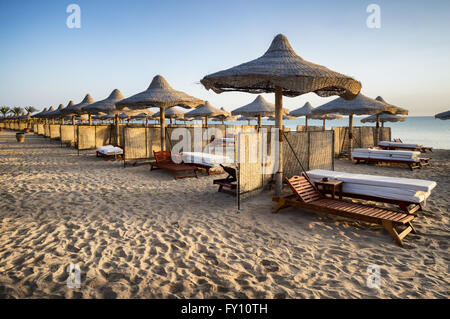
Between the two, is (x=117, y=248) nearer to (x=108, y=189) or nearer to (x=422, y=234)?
(x=108, y=189)

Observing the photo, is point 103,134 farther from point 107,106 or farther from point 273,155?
point 273,155

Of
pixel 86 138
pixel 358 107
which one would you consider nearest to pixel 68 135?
pixel 86 138

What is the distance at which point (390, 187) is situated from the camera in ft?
16.5

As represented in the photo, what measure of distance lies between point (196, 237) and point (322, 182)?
298cm

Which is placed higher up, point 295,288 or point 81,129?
point 81,129

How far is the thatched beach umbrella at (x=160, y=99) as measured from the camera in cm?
1011

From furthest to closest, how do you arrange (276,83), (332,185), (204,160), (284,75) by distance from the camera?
(204,160)
(332,185)
(276,83)
(284,75)

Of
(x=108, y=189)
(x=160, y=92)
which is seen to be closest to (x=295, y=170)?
(x=108, y=189)

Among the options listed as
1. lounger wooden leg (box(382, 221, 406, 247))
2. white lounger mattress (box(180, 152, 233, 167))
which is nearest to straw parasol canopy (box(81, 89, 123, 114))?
white lounger mattress (box(180, 152, 233, 167))

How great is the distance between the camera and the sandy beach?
2.89 m

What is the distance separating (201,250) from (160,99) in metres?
7.60

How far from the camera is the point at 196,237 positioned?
13.9ft

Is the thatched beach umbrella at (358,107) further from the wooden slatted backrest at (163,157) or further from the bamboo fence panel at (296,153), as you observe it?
the wooden slatted backrest at (163,157)
